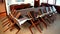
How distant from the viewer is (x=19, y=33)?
341 centimetres

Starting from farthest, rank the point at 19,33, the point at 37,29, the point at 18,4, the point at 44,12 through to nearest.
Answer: the point at 18,4
the point at 44,12
the point at 37,29
the point at 19,33

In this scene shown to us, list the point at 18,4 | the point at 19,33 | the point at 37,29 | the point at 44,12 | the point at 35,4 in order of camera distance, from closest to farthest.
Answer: the point at 19,33 → the point at 37,29 → the point at 44,12 → the point at 18,4 → the point at 35,4

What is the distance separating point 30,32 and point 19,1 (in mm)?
2950

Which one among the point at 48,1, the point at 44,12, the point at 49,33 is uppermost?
the point at 48,1

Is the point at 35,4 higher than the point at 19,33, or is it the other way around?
the point at 35,4

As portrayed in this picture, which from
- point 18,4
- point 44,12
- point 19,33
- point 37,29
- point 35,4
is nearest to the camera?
point 19,33

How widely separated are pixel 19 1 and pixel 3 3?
3.40 feet

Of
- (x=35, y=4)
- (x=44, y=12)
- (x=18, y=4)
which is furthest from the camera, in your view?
(x=35, y=4)

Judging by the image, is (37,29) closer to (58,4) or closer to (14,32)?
(14,32)

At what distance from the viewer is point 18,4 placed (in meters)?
5.84

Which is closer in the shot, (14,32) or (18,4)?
(14,32)

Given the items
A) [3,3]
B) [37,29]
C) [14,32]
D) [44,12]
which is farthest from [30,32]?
[3,3]

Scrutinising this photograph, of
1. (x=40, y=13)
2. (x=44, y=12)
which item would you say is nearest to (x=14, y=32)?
(x=40, y=13)

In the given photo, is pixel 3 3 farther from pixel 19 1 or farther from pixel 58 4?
pixel 58 4
